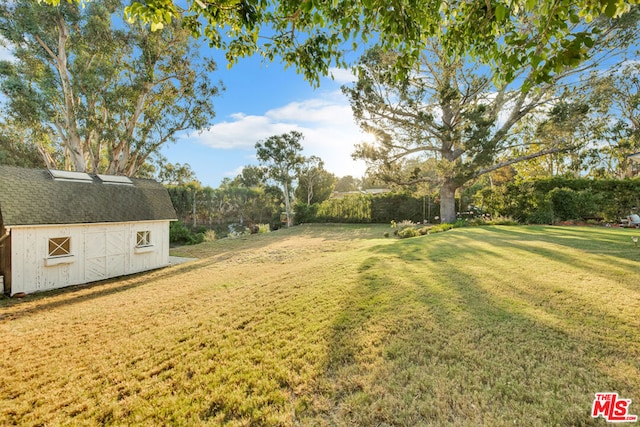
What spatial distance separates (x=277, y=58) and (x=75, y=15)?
618 inches

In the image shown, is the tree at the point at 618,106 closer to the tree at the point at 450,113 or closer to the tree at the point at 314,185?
the tree at the point at 450,113

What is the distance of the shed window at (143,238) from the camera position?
9.95 metres

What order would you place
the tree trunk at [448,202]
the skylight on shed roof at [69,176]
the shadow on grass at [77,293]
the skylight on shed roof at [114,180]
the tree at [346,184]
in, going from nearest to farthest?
the shadow on grass at [77,293], the skylight on shed roof at [69,176], the skylight on shed roof at [114,180], the tree trunk at [448,202], the tree at [346,184]

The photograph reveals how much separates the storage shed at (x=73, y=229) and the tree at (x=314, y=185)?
21335 millimetres

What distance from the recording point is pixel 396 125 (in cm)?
1756

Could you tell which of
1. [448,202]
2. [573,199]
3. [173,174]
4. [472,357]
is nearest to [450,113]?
[448,202]

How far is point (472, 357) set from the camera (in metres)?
2.58

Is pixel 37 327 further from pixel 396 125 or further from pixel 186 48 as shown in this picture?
pixel 396 125

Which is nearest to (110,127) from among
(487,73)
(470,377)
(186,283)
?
(186,283)

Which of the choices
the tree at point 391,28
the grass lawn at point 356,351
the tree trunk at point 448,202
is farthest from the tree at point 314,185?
the tree at point 391,28

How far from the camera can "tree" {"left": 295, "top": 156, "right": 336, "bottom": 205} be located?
31.5m

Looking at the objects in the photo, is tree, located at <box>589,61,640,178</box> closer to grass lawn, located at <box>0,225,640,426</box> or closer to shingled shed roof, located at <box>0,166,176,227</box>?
grass lawn, located at <box>0,225,640,426</box>

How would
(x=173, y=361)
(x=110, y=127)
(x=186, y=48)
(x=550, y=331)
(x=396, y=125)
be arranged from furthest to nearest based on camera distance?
(x=396, y=125) → (x=186, y=48) → (x=110, y=127) → (x=173, y=361) → (x=550, y=331)

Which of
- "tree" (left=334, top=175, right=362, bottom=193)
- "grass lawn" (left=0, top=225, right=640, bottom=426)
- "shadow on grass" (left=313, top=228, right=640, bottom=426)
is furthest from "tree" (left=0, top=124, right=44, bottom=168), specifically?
"tree" (left=334, top=175, right=362, bottom=193)
